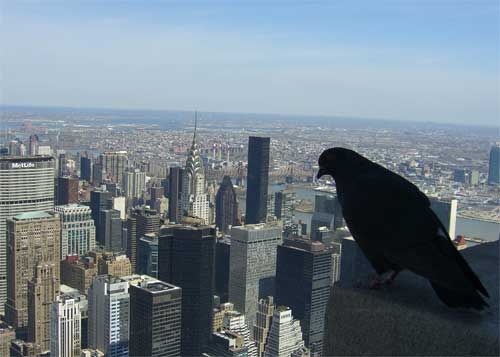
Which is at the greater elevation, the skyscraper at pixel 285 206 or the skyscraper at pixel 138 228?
the skyscraper at pixel 285 206

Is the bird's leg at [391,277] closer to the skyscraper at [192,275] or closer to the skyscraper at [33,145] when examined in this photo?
the skyscraper at [192,275]

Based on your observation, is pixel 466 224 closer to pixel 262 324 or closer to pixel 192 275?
pixel 262 324

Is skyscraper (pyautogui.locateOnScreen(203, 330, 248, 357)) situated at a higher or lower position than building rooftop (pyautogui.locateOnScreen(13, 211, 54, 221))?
lower

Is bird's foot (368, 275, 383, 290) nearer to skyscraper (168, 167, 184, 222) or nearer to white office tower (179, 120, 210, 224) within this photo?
white office tower (179, 120, 210, 224)

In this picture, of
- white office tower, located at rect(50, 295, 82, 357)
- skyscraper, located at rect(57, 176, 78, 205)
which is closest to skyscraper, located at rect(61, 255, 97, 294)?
white office tower, located at rect(50, 295, 82, 357)

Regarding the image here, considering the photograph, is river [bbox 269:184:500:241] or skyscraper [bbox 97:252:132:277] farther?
skyscraper [bbox 97:252:132:277]

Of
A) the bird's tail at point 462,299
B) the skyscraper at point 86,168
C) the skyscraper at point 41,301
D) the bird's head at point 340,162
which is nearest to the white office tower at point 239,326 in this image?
the skyscraper at point 41,301

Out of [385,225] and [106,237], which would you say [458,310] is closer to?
[385,225]

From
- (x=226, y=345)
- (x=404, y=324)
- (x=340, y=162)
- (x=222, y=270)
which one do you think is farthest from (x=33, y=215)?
(x=404, y=324)
